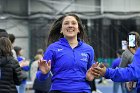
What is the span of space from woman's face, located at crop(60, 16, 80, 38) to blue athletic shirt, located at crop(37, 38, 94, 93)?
0.44 ft

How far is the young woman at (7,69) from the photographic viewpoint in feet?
21.6

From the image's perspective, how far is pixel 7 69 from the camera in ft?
21.7

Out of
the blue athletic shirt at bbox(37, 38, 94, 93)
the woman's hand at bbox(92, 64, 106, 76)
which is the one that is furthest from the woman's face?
the woman's hand at bbox(92, 64, 106, 76)

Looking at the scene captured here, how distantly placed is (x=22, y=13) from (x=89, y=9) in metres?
3.60

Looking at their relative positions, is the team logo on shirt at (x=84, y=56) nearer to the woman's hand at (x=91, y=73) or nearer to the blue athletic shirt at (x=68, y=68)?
the blue athletic shirt at (x=68, y=68)

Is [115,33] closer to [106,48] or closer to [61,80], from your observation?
[106,48]

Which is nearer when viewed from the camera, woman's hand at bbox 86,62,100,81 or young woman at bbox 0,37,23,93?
woman's hand at bbox 86,62,100,81

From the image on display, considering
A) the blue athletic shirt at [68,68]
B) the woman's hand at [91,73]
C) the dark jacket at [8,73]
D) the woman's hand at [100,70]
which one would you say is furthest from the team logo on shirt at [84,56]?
the dark jacket at [8,73]

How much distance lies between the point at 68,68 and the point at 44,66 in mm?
261

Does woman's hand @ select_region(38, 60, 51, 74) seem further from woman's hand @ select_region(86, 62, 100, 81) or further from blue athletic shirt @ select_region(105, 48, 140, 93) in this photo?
blue athletic shirt @ select_region(105, 48, 140, 93)

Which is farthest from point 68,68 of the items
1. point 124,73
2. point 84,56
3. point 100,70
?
point 124,73

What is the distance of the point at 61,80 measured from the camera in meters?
4.52

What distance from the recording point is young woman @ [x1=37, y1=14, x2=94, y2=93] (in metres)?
4.50

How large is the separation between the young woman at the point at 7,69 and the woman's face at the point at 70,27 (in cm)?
200
